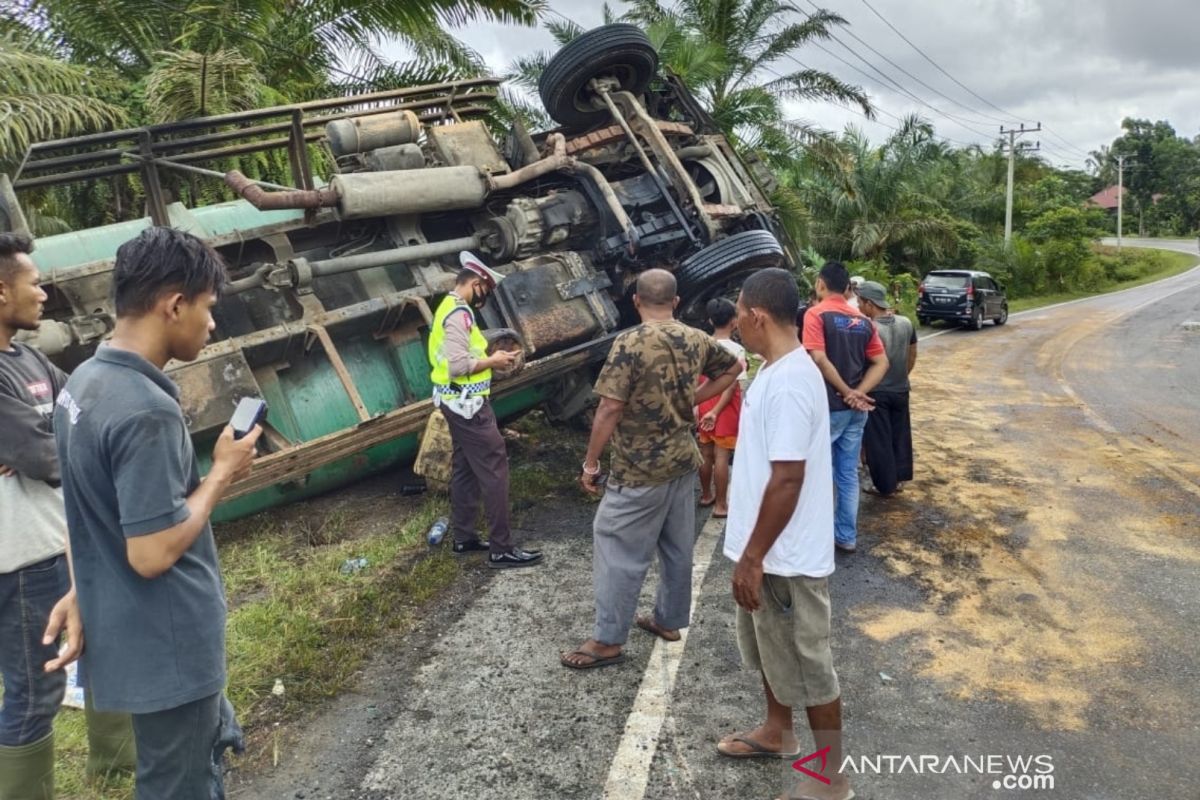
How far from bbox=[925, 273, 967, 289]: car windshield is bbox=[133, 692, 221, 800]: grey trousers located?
1878 centimetres

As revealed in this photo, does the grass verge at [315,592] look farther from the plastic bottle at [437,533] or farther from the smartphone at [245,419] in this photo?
the smartphone at [245,419]

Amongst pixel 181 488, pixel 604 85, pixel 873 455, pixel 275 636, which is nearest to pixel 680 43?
pixel 604 85

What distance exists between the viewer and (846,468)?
4621 mm

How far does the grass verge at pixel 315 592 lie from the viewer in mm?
3156

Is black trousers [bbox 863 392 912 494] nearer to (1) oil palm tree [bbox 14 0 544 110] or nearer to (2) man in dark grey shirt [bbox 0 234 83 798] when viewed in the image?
(2) man in dark grey shirt [bbox 0 234 83 798]

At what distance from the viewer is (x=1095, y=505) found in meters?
5.34

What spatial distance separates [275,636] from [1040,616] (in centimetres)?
350

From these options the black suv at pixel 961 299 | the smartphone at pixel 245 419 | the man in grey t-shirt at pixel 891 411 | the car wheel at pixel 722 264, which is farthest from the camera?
the black suv at pixel 961 299

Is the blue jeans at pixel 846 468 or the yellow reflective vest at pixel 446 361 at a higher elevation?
the yellow reflective vest at pixel 446 361

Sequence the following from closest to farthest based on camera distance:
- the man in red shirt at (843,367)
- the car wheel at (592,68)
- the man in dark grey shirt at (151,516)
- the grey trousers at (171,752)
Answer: the man in dark grey shirt at (151,516), the grey trousers at (171,752), the man in red shirt at (843,367), the car wheel at (592,68)

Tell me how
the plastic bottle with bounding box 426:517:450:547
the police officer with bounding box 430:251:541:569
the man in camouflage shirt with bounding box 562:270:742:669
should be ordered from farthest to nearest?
the plastic bottle with bounding box 426:517:450:547
the police officer with bounding box 430:251:541:569
the man in camouflage shirt with bounding box 562:270:742:669

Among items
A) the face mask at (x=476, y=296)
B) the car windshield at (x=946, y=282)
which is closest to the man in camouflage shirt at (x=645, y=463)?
the face mask at (x=476, y=296)

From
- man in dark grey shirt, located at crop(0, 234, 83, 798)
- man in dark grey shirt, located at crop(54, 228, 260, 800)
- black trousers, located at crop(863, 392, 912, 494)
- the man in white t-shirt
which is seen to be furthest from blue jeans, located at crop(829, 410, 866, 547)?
man in dark grey shirt, located at crop(0, 234, 83, 798)

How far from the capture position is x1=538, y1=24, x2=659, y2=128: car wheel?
662 centimetres
